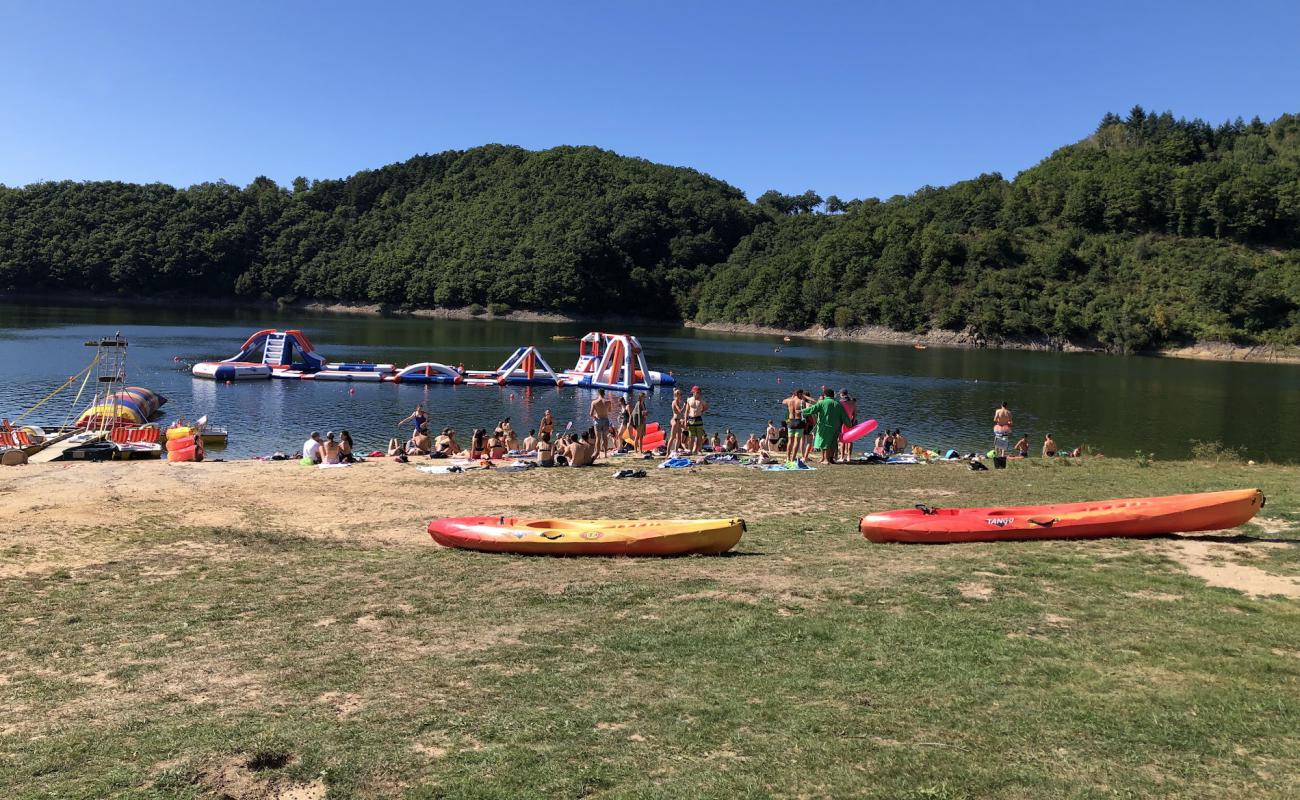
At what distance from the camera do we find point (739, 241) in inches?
6127

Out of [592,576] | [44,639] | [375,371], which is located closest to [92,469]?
[44,639]

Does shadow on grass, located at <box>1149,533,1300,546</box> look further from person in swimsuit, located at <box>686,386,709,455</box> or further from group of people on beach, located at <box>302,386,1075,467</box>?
person in swimsuit, located at <box>686,386,709,455</box>

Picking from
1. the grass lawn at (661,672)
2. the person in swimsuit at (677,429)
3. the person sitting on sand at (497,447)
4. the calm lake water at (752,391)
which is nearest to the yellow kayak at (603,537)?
the grass lawn at (661,672)

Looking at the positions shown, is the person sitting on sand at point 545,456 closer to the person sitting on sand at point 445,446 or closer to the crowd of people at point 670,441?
the crowd of people at point 670,441

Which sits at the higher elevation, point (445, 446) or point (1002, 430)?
point (1002, 430)

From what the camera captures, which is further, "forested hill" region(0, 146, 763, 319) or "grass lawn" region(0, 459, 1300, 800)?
"forested hill" region(0, 146, 763, 319)

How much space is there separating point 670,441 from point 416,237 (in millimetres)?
142451

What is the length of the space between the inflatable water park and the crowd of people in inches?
798

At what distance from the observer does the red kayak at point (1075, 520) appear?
35.7ft

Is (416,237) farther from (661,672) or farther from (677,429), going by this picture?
(661,672)

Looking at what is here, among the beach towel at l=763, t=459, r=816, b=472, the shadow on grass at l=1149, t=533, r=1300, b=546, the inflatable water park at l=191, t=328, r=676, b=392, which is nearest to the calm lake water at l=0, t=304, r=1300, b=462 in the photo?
the inflatable water park at l=191, t=328, r=676, b=392

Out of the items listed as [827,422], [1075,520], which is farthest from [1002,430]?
[1075,520]

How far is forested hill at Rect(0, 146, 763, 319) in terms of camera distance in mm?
135875

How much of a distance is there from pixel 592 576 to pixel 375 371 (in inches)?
1634
